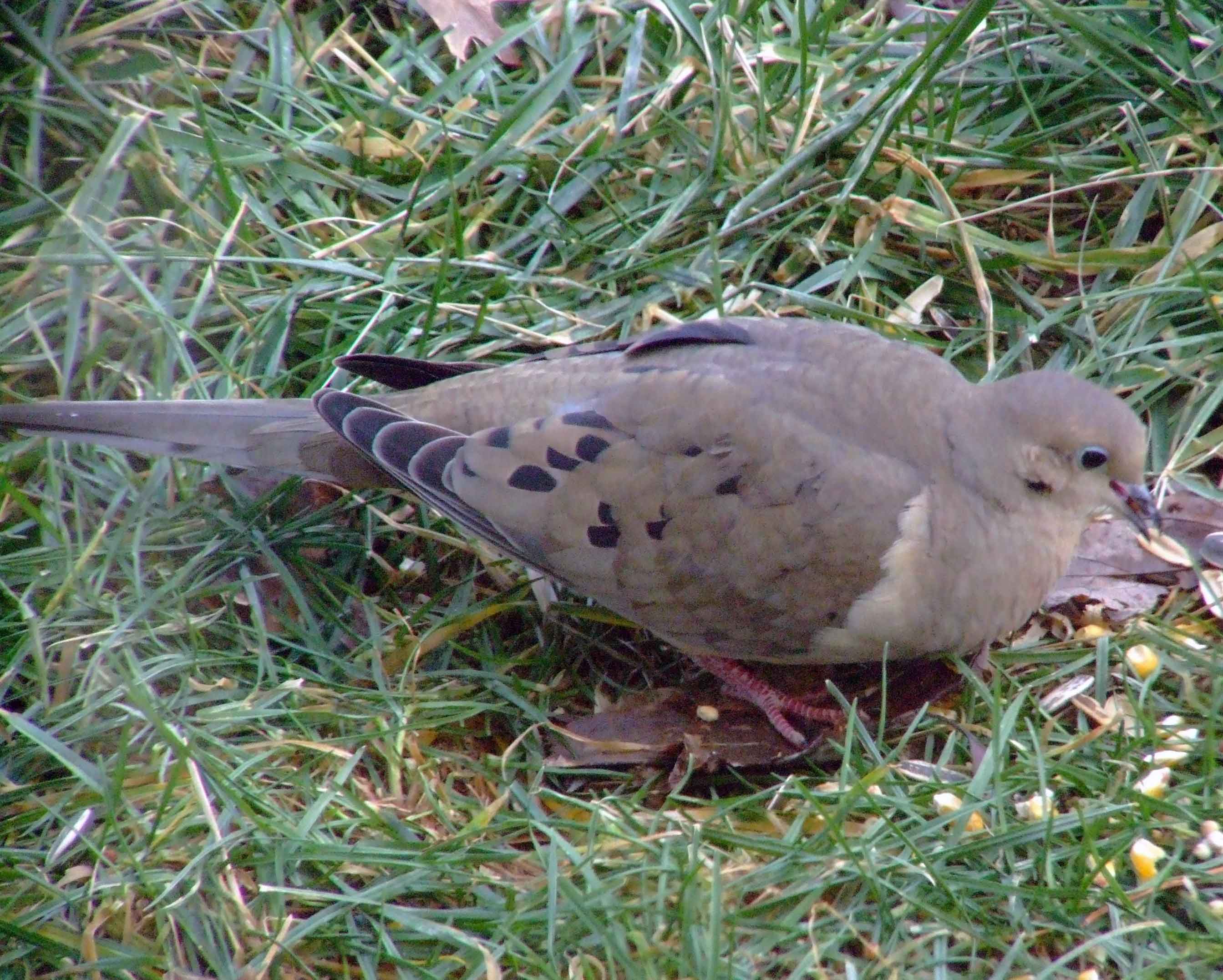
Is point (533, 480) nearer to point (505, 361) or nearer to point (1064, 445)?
point (505, 361)

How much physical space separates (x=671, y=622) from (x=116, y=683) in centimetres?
136

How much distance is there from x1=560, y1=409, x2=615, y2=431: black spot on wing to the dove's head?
2.87 ft

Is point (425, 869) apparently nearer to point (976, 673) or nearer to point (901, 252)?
point (976, 673)

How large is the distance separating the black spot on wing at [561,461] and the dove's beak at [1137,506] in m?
1.26

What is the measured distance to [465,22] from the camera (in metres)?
4.43

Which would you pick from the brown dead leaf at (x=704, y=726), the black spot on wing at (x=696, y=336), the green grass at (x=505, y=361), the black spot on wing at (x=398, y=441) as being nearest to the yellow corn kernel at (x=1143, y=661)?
the green grass at (x=505, y=361)

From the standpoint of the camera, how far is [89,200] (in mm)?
4035

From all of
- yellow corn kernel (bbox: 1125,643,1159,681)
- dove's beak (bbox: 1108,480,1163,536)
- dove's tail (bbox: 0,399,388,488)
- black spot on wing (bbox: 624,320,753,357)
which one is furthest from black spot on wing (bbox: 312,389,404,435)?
yellow corn kernel (bbox: 1125,643,1159,681)

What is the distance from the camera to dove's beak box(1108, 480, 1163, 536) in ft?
10.3

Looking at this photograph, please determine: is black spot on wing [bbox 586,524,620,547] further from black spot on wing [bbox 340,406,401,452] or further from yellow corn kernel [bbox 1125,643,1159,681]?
yellow corn kernel [bbox 1125,643,1159,681]

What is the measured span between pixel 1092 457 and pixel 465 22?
252 cm

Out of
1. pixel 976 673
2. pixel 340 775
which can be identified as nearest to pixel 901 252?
pixel 976 673

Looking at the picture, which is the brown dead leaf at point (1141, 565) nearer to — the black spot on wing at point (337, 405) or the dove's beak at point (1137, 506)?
the dove's beak at point (1137, 506)

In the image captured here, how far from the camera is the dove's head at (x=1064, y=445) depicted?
3.10 meters
